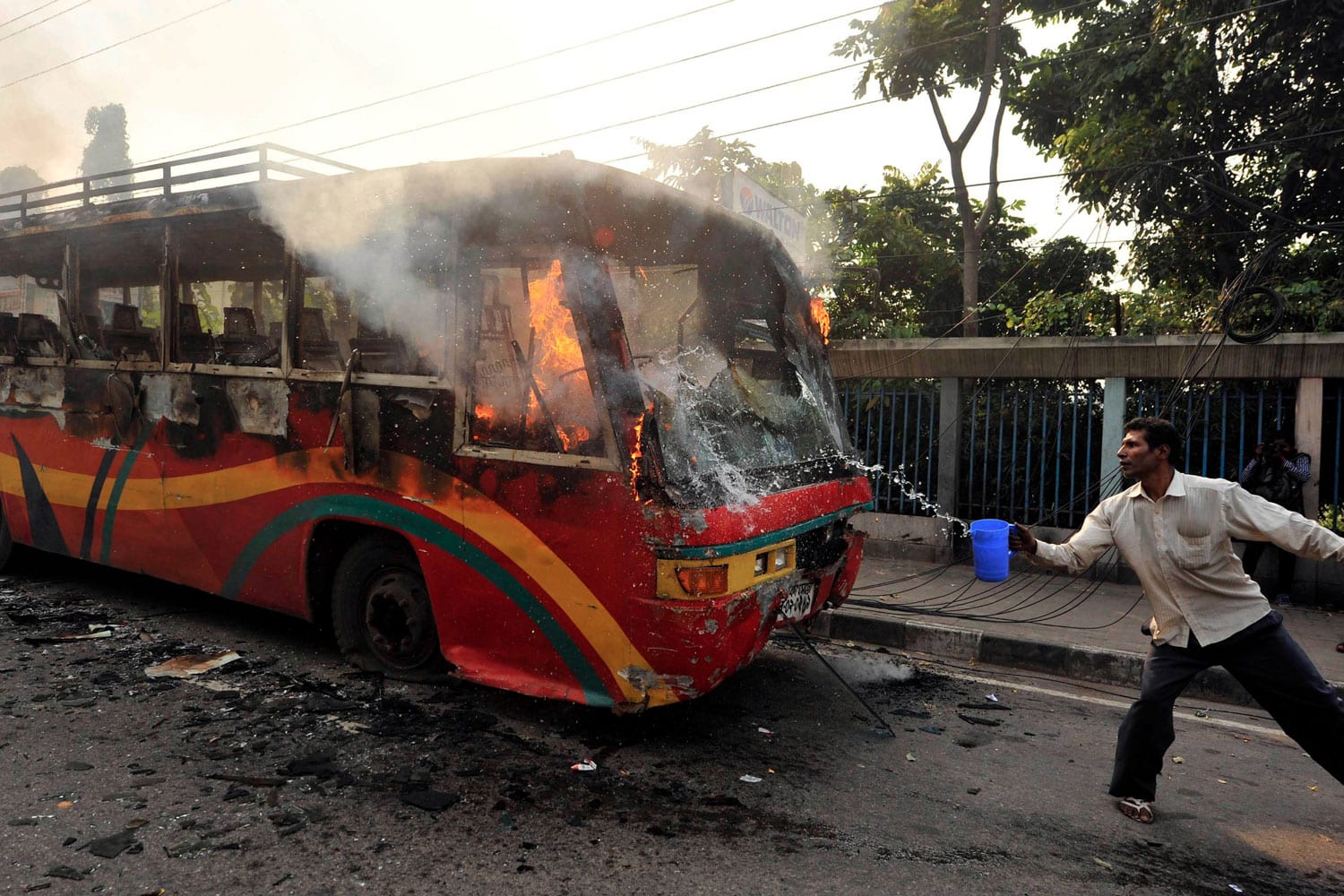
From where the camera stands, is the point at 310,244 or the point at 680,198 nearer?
the point at 680,198

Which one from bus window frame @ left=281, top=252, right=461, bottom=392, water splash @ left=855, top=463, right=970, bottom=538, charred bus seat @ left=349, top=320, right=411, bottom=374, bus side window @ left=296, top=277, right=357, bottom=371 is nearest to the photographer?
bus window frame @ left=281, top=252, right=461, bottom=392

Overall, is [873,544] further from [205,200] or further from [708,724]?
[205,200]

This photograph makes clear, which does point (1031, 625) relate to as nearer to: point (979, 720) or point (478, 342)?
point (979, 720)

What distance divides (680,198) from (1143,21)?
41.8 ft

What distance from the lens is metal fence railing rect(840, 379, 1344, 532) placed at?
7832mm

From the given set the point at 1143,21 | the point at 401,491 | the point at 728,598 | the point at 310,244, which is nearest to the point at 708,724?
the point at 728,598

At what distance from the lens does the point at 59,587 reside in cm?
659

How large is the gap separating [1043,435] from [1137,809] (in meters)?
5.93

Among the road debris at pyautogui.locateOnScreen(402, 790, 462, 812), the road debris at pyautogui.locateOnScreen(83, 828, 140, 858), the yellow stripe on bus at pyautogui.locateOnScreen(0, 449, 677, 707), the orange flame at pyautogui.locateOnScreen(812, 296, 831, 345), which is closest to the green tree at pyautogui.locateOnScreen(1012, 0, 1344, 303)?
the orange flame at pyautogui.locateOnScreen(812, 296, 831, 345)

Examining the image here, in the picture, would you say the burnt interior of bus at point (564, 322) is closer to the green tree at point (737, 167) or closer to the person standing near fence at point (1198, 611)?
the person standing near fence at point (1198, 611)

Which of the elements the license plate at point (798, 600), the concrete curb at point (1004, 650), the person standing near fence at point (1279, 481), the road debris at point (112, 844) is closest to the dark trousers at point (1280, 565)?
the person standing near fence at point (1279, 481)

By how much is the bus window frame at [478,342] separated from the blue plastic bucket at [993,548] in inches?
77.8

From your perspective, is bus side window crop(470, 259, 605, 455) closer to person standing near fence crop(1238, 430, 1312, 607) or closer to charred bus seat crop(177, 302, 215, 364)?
charred bus seat crop(177, 302, 215, 364)

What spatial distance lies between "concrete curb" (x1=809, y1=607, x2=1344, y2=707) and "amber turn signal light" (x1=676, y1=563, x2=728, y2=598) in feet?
7.34
